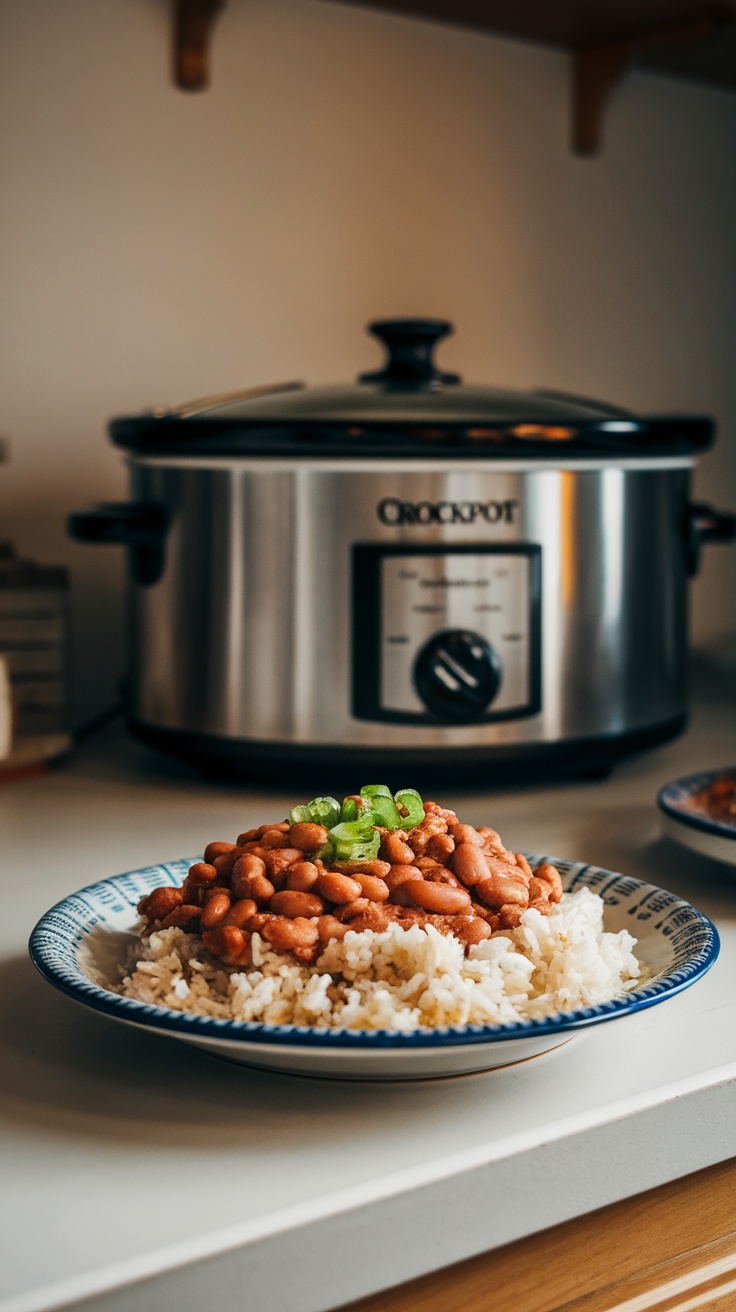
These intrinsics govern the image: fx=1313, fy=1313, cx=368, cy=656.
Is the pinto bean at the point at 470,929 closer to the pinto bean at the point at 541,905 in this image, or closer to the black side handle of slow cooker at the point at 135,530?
the pinto bean at the point at 541,905

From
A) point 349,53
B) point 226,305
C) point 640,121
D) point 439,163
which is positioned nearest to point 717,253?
point 640,121

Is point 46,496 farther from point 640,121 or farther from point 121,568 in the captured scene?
point 640,121

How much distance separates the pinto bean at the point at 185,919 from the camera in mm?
549

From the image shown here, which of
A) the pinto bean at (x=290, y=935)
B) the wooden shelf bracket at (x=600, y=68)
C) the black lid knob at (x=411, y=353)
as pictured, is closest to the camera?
the pinto bean at (x=290, y=935)

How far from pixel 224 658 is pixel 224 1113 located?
1.61ft

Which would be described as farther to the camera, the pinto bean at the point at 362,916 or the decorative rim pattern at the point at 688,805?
the decorative rim pattern at the point at 688,805

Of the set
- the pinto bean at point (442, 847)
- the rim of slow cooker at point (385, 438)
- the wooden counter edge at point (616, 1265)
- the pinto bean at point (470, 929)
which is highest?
the rim of slow cooker at point (385, 438)

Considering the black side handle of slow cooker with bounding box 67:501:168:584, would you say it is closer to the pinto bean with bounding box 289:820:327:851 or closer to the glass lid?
the glass lid

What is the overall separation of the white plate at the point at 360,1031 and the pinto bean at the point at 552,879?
5cm

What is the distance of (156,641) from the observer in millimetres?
993

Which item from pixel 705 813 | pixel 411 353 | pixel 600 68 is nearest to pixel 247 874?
pixel 705 813

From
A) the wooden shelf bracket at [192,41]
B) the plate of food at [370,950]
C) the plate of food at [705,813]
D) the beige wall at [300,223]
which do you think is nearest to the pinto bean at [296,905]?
the plate of food at [370,950]

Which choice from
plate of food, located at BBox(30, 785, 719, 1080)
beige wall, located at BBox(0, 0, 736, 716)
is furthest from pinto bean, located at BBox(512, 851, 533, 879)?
beige wall, located at BBox(0, 0, 736, 716)

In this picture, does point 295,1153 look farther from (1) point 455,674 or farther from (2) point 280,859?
(1) point 455,674
